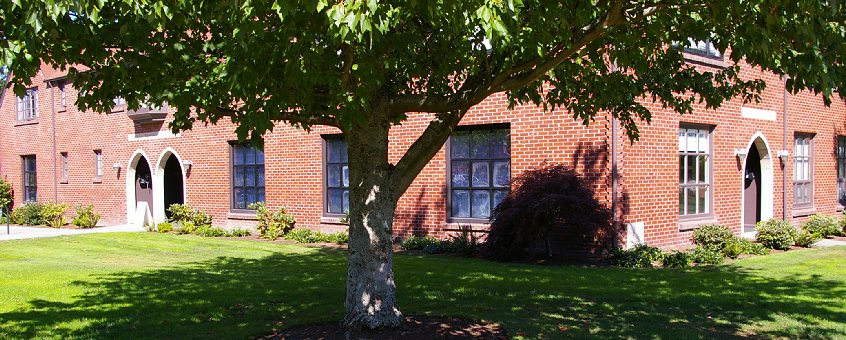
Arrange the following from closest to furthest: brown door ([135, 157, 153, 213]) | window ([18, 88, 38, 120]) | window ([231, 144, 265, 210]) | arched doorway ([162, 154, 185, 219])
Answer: window ([231, 144, 265, 210]) < brown door ([135, 157, 153, 213]) < arched doorway ([162, 154, 185, 219]) < window ([18, 88, 38, 120])

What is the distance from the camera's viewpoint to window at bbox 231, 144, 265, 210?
695 inches

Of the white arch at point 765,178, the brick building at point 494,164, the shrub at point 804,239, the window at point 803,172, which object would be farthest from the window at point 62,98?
the window at point 803,172

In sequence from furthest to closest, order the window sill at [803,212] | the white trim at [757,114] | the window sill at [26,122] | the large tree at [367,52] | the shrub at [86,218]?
the window sill at [26,122], the shrub at [86,218], the window sill at [803,212], the white trim at [757,114], the large tree at [367,52]

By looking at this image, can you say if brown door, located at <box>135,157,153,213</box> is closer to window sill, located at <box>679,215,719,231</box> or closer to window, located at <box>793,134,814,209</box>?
window sill, located at <box>679,215,719,231</box>

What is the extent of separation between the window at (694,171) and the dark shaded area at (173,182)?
14.9 metres

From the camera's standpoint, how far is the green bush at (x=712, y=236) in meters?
12.3

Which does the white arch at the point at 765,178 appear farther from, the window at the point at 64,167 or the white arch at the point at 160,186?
the window at the point at 64,167

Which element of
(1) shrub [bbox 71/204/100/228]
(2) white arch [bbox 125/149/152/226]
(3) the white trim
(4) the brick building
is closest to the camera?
(4) the brick building

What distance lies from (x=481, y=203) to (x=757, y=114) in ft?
21.7

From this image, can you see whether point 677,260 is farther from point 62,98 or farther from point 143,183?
point 62,98

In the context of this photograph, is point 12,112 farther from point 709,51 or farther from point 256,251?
point 709,51

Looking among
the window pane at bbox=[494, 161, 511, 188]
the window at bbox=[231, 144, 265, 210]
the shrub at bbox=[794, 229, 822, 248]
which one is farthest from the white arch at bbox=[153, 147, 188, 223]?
the shrub at bbox=[794, 229, 822, 248]

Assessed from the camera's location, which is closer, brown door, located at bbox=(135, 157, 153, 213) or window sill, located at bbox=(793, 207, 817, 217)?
window sill, located at bbox=(793, 207, 817, 217)

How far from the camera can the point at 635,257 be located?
1100 centimetres
